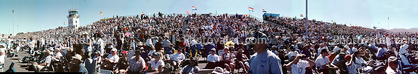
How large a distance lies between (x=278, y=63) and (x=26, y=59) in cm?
1424

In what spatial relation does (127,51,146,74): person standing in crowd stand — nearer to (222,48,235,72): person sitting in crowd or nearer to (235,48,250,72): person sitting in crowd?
(222,48,235,72): person sitting in crowd

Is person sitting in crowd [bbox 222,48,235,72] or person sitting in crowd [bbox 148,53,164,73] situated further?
person sitting in crowd [bbox 222,48,235,72]

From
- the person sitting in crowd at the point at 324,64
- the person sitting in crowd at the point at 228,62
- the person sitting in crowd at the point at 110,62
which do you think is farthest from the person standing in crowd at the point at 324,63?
the person sitting in crowd at the point at 110,62

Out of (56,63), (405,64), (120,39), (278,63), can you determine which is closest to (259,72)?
(278,63)

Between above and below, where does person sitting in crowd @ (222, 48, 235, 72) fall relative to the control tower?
below

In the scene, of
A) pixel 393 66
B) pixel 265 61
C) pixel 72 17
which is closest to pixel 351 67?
pixel 393 66

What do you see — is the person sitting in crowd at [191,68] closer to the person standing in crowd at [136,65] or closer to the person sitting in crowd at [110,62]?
the person standing in crowd at [136,65]

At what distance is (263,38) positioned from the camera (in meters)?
3.35

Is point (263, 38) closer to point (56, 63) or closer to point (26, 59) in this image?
point (56, 63)

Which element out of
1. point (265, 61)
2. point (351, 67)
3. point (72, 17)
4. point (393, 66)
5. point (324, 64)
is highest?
point (72, 17)

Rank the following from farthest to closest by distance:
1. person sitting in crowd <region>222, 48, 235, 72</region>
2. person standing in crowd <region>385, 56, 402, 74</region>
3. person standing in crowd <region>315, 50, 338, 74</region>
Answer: person sitting in crowd <region>222, 48, 235, 72</region>
person standing in crowd <region>315, 50, 338, 74</region>
person standing in crowd <region>385, 56, 402, 74</region>

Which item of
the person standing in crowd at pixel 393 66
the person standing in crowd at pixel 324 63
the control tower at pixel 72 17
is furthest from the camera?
the control tower at pixel 72 17

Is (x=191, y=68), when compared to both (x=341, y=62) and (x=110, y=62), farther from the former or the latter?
(x=341, y=62)

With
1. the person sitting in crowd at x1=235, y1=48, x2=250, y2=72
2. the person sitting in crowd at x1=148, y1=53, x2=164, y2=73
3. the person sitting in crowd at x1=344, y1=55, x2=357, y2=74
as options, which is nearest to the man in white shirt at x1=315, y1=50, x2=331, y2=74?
the person sitting in crowd at x1=344, y1=55, x2=357, y2=74
